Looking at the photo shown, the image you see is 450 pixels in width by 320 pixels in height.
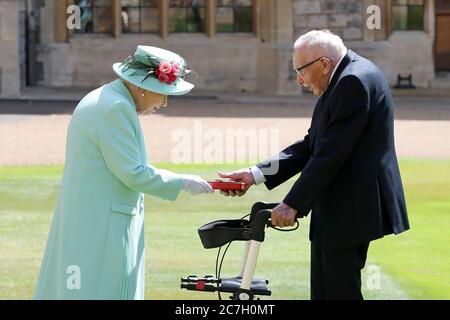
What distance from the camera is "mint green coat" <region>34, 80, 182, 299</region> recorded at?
631 cm

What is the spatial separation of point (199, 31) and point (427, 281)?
18088 mm

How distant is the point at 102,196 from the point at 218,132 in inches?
513

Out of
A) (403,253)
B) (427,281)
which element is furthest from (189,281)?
(403,253)

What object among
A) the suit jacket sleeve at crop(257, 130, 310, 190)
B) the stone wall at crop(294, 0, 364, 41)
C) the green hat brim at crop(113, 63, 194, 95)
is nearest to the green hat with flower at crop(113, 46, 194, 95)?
the green hat brim at crop(113, 63, 194, 95)

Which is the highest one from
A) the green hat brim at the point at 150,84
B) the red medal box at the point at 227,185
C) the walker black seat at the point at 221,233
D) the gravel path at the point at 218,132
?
the green hat brim at the point at 150,84

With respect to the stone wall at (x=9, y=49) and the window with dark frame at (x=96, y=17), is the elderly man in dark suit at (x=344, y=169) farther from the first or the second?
the window with dark frame at (x=96, y=17)

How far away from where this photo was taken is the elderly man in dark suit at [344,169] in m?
6.49

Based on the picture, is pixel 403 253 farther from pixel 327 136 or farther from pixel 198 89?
pixel 198 89

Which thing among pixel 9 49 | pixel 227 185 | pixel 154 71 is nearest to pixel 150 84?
pixel 154 71

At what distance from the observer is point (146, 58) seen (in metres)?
6.55

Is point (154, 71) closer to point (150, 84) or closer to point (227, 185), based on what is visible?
point (150, 84)

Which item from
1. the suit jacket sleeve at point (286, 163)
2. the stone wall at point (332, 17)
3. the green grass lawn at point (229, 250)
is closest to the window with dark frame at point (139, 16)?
the stone wall at point (332, 17)

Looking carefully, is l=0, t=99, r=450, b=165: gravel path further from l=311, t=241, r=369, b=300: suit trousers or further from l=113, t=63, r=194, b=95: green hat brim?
l=113, t=63, r=194, b=95: green hat brim

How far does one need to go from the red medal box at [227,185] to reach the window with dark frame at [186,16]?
67.7ft
